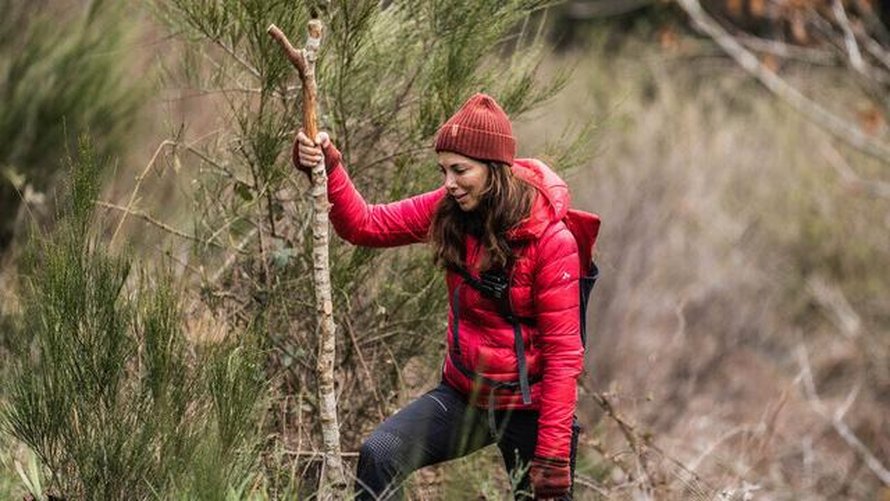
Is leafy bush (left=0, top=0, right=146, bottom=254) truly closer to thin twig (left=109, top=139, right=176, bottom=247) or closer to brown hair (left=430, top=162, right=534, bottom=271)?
thin twig (left=109, top=139, right=176, bottom=247)

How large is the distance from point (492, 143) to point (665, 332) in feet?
24.7

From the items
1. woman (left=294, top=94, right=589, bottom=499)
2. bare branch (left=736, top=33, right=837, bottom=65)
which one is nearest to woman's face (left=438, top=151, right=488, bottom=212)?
woman (left=294, top=94, right=589, bottom=499)

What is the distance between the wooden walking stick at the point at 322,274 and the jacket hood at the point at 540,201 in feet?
1.92

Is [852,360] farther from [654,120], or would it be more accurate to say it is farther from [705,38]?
[705,38]

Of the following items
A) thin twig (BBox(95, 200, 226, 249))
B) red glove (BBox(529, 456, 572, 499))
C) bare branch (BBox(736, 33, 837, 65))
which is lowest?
red glove (BBox(529, 456, 572, 499))

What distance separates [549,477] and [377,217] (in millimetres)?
983

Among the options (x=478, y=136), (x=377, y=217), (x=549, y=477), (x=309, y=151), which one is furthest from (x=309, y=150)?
(x=549, y=477)

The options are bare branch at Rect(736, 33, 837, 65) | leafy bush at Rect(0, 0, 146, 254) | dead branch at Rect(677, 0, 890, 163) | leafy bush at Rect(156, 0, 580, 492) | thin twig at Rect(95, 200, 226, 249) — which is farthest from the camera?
bare branch at Rect(736, 33, 837, 65)

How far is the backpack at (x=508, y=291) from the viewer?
4242 mm

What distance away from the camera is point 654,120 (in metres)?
13.8

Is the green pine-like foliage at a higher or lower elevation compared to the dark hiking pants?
higher

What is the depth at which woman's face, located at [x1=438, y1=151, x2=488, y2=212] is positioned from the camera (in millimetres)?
4223

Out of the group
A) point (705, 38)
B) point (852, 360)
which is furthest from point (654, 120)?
point (705, 38)

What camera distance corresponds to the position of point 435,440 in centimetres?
430
